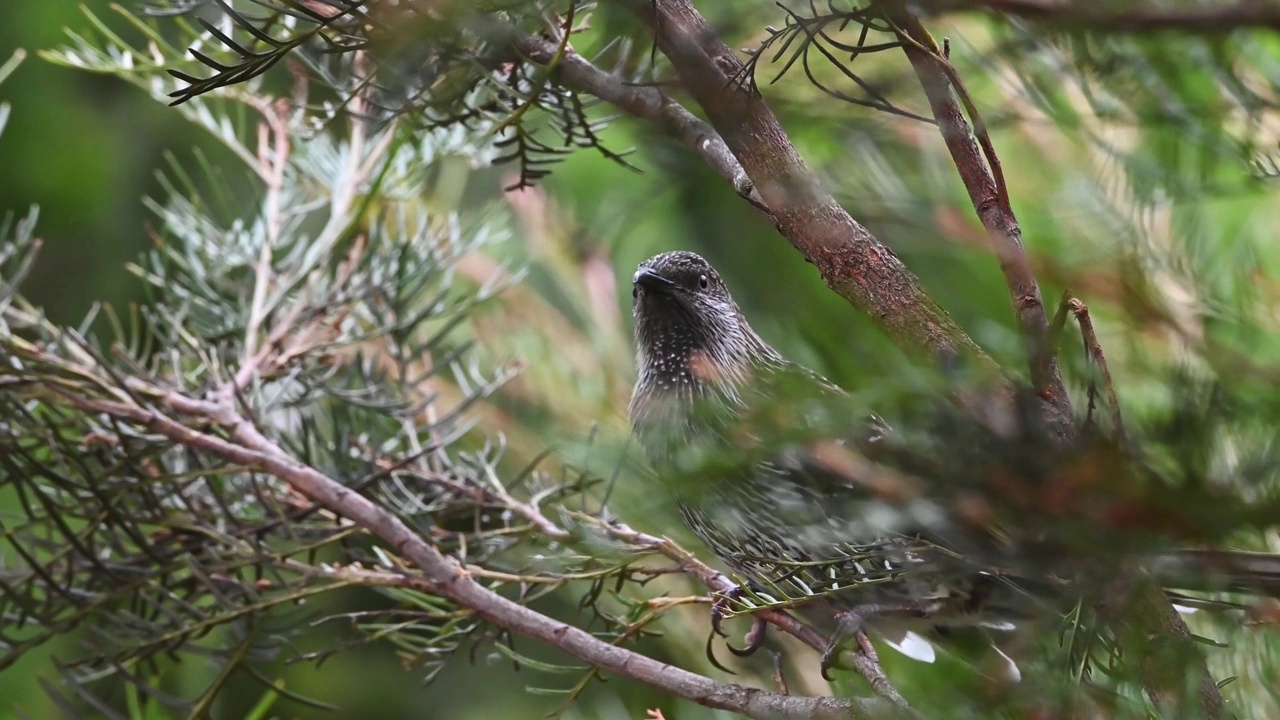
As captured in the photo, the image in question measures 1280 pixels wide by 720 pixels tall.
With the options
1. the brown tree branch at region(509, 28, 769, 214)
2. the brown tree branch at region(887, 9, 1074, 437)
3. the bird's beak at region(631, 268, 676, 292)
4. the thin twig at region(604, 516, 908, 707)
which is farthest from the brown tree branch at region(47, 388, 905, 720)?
the bird's beak at region(631, 268, 676, 292)

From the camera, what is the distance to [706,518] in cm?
86

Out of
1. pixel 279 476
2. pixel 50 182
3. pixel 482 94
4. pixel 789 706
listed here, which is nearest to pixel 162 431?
pixel 279 476

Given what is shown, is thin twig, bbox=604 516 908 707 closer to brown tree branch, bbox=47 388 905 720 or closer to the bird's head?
brown tree branch, bbox=47 388 905 720

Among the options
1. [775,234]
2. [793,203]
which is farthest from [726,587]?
[775,234]

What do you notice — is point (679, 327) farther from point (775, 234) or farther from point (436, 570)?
point (436, 570)

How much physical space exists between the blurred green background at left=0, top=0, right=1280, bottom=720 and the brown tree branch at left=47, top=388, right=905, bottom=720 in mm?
119

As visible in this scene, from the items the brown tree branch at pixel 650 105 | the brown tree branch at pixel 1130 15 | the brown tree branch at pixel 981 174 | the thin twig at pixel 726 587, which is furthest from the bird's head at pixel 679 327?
the brown tree branch at pixel 1130 15

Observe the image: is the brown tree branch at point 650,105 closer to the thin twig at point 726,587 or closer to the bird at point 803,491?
the bird at point 803,491

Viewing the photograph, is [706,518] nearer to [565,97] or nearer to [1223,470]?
[565,97]

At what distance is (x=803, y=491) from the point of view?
0.70 metres

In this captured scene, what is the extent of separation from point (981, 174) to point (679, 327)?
59 centimetres

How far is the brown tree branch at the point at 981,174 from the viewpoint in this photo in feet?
1.67

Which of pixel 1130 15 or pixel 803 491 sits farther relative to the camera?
pixel 803 491

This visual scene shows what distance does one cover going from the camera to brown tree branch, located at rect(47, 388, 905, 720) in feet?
2.24
